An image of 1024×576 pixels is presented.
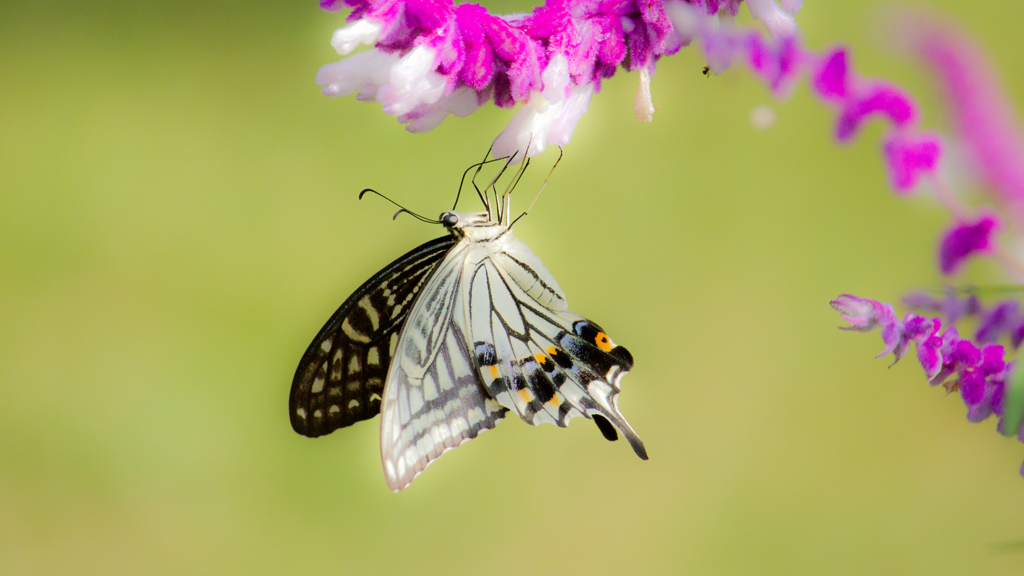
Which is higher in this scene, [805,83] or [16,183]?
[16,183]

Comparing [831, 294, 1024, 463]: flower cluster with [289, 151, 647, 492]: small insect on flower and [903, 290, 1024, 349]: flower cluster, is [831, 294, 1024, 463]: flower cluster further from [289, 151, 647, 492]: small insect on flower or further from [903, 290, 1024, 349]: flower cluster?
[289, 151, 647, 492]: small insect on flower

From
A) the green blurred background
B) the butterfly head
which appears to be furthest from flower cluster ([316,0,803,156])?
the green blurred background

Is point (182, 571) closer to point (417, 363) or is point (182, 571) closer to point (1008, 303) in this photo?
point (417, 363)

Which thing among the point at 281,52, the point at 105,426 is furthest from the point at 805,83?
the point at 105,426

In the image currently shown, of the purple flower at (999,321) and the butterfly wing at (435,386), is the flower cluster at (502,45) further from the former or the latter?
the butterfly wing at (435,386)

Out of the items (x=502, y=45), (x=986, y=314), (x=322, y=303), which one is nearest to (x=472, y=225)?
(x=502, y=45)

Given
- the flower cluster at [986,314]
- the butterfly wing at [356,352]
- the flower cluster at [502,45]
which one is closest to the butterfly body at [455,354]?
the butterfly wing at [356,352]
